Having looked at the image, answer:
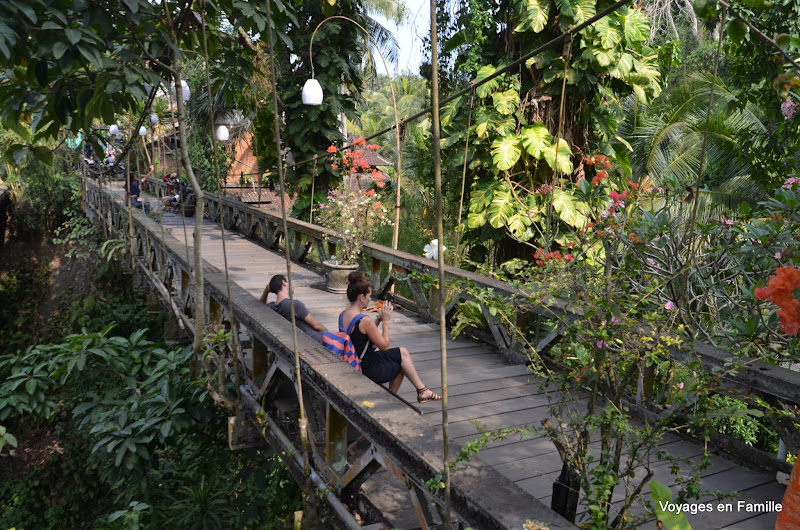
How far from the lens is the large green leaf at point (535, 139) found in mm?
6234

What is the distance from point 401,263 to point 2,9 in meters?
3.42

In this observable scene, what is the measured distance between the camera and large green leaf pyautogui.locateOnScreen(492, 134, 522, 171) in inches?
247

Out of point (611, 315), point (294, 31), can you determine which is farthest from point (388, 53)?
point (611, 315)

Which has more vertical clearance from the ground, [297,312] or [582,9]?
[582,9]

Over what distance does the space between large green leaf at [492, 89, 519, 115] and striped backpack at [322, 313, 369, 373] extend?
136 inches

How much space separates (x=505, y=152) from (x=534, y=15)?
1.29 metres

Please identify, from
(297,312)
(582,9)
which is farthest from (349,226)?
(582,9)

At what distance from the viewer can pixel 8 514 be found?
991 cm

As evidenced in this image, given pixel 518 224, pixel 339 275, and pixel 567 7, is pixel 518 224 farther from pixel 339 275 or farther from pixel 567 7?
pixel 567 7

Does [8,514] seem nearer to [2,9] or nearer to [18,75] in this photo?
[18,75]

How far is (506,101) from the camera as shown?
6.37 metres

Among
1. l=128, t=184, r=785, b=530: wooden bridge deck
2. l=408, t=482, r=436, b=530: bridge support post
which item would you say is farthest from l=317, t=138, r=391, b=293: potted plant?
l=408, t=482, r=436, b=530: bridge support post

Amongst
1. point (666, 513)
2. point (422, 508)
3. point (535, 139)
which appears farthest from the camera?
point (535, 139)

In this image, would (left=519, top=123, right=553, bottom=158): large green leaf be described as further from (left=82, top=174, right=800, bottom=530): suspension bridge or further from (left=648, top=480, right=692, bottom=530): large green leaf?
(left=648, top=480, right=692, bottom=530): large green leaf
